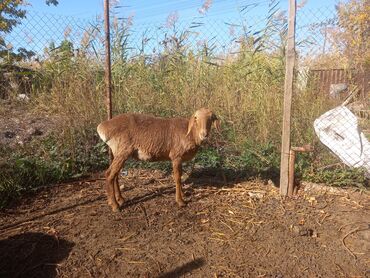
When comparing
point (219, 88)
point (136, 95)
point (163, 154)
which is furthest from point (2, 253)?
point (219, 88)

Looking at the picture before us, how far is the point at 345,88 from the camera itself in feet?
18.9

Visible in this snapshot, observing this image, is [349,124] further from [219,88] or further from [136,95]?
[136,95]

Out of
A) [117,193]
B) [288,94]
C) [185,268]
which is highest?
[288,94]

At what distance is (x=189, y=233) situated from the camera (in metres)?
3.31

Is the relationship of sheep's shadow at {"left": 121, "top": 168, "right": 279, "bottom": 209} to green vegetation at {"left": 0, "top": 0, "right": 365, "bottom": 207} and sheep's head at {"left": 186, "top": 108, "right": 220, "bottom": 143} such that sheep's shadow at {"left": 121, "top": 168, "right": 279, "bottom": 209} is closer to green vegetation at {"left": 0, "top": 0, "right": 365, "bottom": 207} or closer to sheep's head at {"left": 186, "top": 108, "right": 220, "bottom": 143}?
green vegetation at {"left": 0, "top": 0, "right": 365, "bottom": 207}

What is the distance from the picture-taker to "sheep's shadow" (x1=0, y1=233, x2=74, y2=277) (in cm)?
267

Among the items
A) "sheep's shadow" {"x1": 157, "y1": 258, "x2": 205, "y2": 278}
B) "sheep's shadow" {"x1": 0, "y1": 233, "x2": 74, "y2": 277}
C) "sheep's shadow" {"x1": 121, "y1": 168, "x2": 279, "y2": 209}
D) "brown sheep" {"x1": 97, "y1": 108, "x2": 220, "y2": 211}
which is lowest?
"sheep's shadow" {"x1": 157, "y1": 258, "x2": 205, "y2": 278}

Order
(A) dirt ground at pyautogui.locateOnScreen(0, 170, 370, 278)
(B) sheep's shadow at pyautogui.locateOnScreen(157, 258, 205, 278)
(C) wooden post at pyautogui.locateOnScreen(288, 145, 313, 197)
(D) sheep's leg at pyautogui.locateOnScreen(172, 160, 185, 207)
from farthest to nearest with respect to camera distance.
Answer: (C) wooden post at pyautogui.locateOnScreen(288, 145, 313, 197) < (D) sheep's leg at pyautogui.locateOnScreen(172, 160, 185, 207) < (A) dirt ground at pyautogui.locateOnScreen(0, 170, 370, 278) < (B) sheep's shadow at pyautogui.locateOnScreen(157, 258, 205, 278)

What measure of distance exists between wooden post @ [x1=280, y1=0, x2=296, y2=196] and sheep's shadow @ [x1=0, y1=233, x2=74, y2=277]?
8.66 feet

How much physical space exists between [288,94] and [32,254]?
3.19 meters

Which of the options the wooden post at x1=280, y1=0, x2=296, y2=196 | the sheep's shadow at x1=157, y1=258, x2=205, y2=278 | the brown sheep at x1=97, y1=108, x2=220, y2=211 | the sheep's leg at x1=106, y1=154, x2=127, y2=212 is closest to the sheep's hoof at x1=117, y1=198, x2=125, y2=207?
the brown sheep at x1=97, y1=108, x2=220, y2=211

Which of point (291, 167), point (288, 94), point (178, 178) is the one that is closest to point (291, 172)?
point (291, 167)

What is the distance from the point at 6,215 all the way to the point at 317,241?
11.1 feet

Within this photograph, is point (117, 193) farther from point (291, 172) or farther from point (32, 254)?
point (291, 172)
